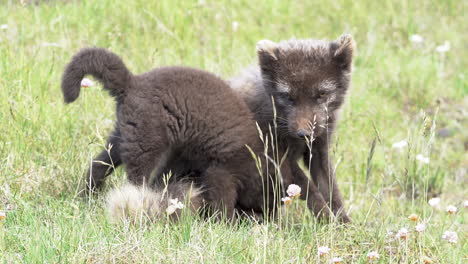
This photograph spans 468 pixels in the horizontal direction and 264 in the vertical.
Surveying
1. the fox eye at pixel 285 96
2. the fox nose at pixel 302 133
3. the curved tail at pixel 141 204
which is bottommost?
the curved tail at pixel 141 204

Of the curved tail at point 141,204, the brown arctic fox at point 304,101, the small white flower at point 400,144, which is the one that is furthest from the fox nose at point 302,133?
the small white flower at point 400,144

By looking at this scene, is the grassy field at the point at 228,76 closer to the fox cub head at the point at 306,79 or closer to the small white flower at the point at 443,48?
the small white flower at the point at 443,48

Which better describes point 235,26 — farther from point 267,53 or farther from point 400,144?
point 267,53

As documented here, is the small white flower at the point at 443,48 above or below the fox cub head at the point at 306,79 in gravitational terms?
below

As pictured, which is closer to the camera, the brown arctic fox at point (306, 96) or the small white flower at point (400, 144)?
the brown arctic fox at point (306, 96)

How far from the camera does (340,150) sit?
22.0 ft

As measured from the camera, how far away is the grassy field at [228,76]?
405 cm

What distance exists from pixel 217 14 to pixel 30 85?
269 cm

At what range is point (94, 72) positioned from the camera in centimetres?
471

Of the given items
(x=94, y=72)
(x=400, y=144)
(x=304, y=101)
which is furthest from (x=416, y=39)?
(x=94, y=72)

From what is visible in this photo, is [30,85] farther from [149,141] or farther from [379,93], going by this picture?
[379,93]

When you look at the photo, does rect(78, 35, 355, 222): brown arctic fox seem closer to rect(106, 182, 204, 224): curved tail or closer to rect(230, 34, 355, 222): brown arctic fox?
rect(230, 34, 355, 222): brown arctic fox

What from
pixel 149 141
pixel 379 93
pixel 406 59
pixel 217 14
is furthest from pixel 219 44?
pixel 149 141

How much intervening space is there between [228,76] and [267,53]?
1680 mm
